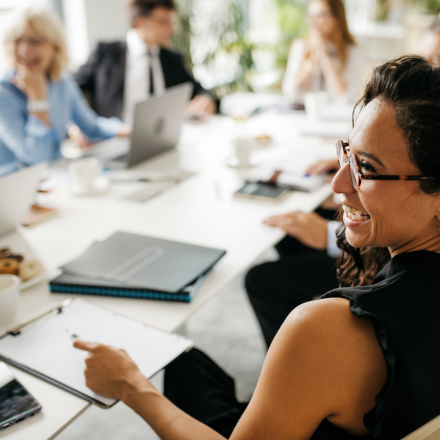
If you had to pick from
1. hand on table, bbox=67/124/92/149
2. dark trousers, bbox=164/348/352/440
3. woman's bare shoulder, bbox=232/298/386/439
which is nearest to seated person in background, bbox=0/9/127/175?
hand on table, bbox=67/124/92/149

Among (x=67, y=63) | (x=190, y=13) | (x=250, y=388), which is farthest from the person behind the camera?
(x=190, y=13)

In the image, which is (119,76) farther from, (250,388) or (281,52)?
(281,52)

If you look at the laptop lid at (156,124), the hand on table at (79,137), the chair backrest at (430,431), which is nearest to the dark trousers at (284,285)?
the laptop lid at (156,124)

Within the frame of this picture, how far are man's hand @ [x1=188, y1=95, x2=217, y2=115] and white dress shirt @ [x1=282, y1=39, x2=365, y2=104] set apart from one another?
1.86 feet

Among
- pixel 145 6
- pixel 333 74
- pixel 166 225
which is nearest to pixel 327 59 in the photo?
pixel 333 74

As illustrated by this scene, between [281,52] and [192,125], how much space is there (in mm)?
3442

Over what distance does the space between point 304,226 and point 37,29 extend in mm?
1706

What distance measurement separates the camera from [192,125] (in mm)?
2707

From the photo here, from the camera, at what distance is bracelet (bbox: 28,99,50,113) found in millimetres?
2371

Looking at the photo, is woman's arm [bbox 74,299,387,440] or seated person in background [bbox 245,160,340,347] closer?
woman's arm [bbox 74,299,387,440]

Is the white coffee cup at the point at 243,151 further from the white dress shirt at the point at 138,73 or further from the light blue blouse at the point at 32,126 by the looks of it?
the white dress shirt at the point at 138,73

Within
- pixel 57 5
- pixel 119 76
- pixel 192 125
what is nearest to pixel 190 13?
pixel 57 5

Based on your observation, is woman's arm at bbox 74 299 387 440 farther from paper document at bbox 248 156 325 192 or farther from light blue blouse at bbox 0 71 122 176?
light blue blouse at bbox 0 71 122 176

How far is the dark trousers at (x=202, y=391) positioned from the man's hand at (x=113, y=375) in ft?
0.49
